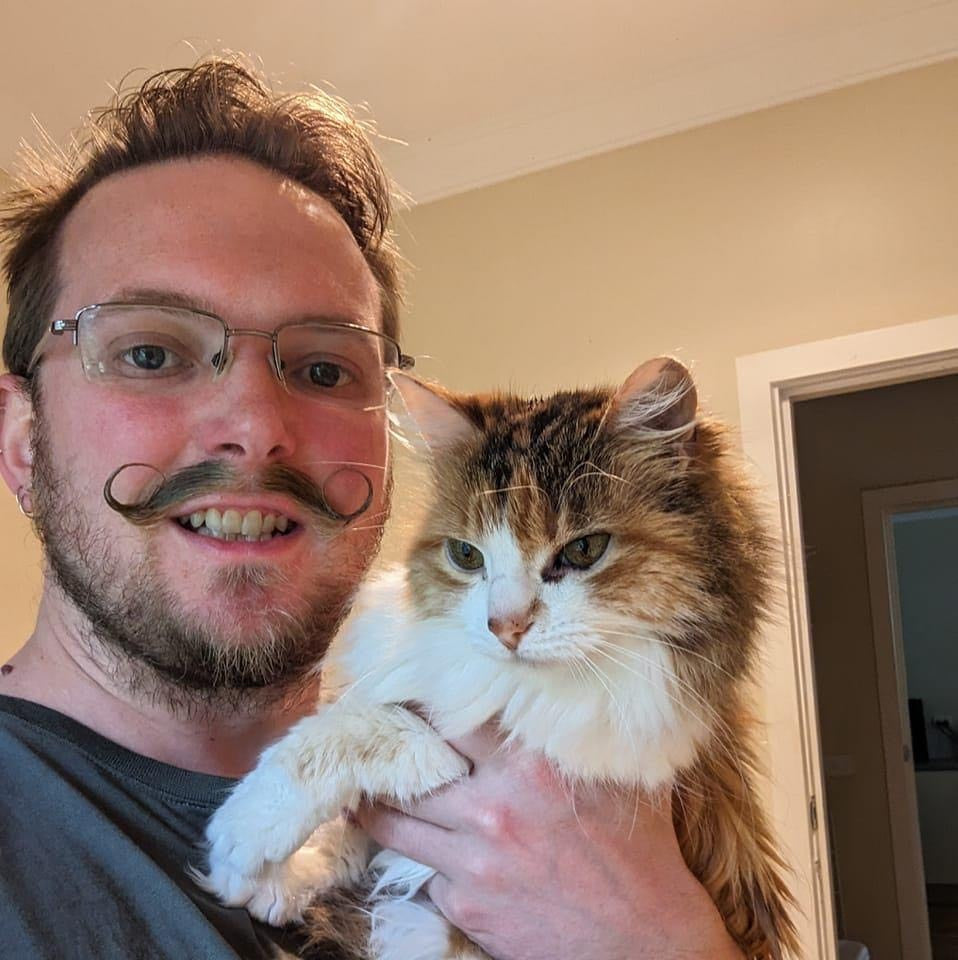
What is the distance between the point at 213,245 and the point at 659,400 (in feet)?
2.37

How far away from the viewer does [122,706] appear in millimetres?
1335

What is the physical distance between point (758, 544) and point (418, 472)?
55 cm

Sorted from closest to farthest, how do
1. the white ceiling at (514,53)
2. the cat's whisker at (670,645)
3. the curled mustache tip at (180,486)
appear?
the cat's whisker at (670,645), the curled mustache tip at (180,486), the white ceiling at (514,53)

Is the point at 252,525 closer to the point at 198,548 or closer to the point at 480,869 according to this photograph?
the point at 198,548

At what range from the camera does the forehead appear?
4.62ft

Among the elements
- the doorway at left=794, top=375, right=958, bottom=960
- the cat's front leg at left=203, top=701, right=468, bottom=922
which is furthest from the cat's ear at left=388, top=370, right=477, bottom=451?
the doorway at left=794, top=375, right=958, bottom=960

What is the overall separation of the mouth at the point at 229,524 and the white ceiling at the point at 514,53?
2165 mm

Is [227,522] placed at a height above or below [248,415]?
below

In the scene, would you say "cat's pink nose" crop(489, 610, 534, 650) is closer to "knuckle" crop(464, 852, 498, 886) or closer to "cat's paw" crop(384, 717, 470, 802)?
"cat's paw" crop(384, 717, 470, 802)

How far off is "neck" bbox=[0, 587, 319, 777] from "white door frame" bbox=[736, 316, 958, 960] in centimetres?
177

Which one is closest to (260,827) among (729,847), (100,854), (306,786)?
(306,786)

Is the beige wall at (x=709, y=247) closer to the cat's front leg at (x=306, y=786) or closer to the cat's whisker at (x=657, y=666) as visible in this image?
the cat's whisker at (x=657, y=666)

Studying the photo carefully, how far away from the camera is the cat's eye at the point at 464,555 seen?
1.31 metres

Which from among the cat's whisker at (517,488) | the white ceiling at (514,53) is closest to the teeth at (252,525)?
the cat's whisker at (517,488)
